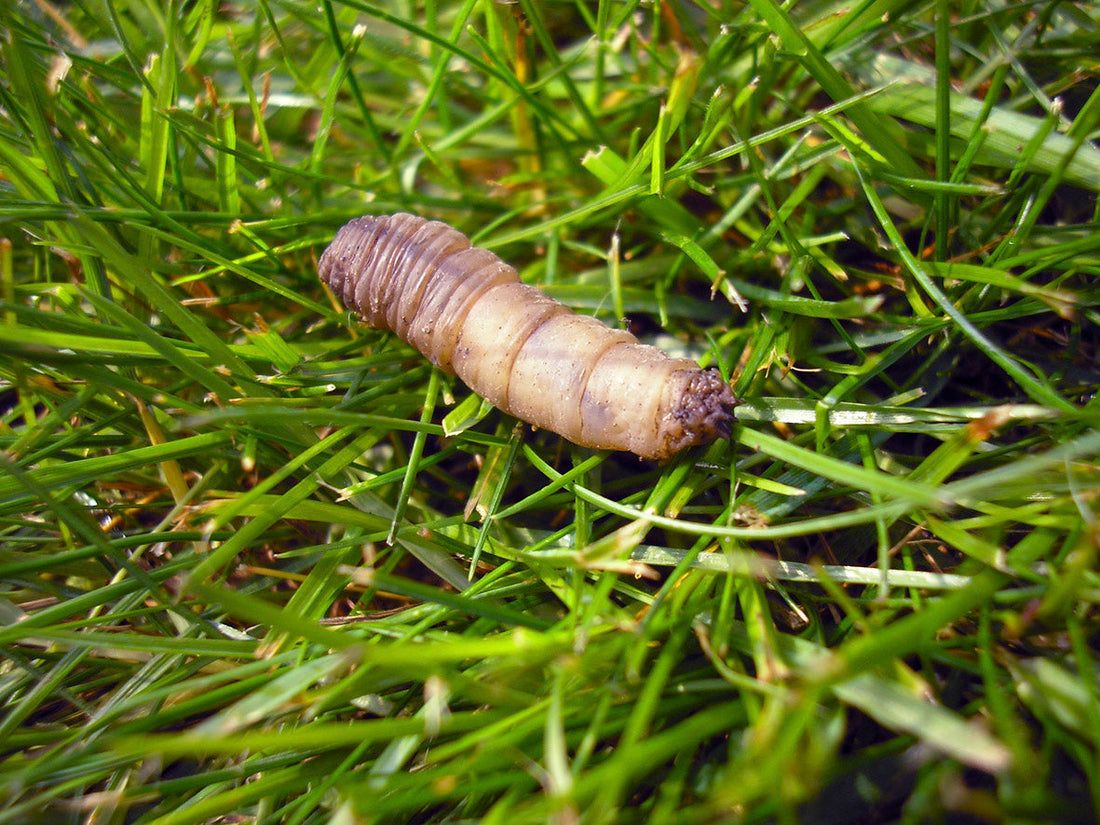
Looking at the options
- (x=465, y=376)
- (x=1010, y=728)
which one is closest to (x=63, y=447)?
(x=465, y=376)

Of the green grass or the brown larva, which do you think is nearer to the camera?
the green grass

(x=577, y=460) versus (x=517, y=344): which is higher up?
(x=517, y=344)

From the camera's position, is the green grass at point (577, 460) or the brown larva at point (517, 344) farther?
the brown larva at point (517, 344)
